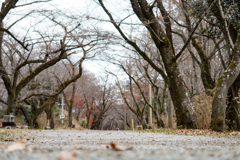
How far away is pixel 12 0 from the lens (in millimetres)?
9219

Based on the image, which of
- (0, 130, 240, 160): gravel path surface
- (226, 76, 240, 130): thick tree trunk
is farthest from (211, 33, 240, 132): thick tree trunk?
(0, 130, 240, 160): gravel path surface

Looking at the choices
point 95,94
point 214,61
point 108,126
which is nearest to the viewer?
point 214,61

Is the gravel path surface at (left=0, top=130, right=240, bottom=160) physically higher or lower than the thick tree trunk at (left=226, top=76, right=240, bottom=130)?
lower

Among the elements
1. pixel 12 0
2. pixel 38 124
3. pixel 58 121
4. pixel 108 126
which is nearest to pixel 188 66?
pixel 38 124

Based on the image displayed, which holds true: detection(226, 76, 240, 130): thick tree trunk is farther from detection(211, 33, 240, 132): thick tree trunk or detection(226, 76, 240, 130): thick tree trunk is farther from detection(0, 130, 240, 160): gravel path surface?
detection(0, 130, 240, 160): gravel path surface

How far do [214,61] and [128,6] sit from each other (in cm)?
1016

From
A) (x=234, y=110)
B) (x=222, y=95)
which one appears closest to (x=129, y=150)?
(x=222, y=95)

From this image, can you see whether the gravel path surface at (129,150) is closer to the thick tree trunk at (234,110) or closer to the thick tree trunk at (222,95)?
the thick tree trunk at (222,95)

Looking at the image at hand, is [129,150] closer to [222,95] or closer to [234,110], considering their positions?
[222,95]

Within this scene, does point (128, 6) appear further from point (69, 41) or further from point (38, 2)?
point (69, 41)

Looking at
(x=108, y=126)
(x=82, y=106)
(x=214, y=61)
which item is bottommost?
(x=108, y=126)

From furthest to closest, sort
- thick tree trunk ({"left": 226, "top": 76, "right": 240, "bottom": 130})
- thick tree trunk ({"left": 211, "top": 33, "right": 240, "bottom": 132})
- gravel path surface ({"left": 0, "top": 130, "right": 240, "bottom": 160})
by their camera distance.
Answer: thick tree trunk ({"left": 226, "top": 76, "right": 240, "bottom": 130})
thick tree trunk ({"left": 211, "top": 33, "right": 240, "bottom": 132})
gravel path surface ({"left": 0, "top": 130, "right": 240, "bottom": 160})

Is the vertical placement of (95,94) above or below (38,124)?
above

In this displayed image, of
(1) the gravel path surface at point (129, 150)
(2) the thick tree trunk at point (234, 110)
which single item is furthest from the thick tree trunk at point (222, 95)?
(1) the gravel path surface at point (129, 150)
